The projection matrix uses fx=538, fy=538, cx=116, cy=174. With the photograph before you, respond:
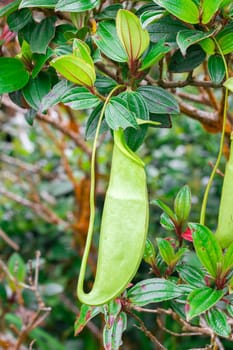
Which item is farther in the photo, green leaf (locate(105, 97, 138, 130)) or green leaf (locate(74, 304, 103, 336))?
green leaf (locate(74, 304, 103, 336))

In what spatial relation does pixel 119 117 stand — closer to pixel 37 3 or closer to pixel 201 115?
pixel 37 3

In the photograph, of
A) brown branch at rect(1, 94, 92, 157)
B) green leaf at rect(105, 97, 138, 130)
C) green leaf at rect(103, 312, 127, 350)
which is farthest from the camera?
brown branch at rect(1, 94, 92, 157)

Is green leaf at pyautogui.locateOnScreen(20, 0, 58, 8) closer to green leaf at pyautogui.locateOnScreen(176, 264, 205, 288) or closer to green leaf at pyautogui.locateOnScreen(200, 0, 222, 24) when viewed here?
green leaf at pyautogui.locateOnScreen(200, 0, 222, 24)

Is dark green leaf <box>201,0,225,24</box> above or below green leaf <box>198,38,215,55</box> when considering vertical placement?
above

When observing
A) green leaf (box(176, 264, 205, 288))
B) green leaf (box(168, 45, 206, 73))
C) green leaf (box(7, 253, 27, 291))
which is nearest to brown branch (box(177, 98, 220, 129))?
green leaf (box(168, 45, 206, 73))

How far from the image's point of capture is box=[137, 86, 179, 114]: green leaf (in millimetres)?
595

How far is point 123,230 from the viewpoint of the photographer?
0.48m

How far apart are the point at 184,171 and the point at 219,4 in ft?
3.05

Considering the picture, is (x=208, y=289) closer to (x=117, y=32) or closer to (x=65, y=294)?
(x=117, y=32)

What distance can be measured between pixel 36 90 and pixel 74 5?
0.13 meters

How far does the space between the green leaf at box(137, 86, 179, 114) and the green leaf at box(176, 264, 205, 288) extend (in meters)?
0.18

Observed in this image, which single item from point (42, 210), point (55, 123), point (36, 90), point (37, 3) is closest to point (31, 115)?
point (36, 90)

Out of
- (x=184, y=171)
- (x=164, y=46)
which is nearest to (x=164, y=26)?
(x=164, y=46)

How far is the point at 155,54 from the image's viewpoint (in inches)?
22.2
